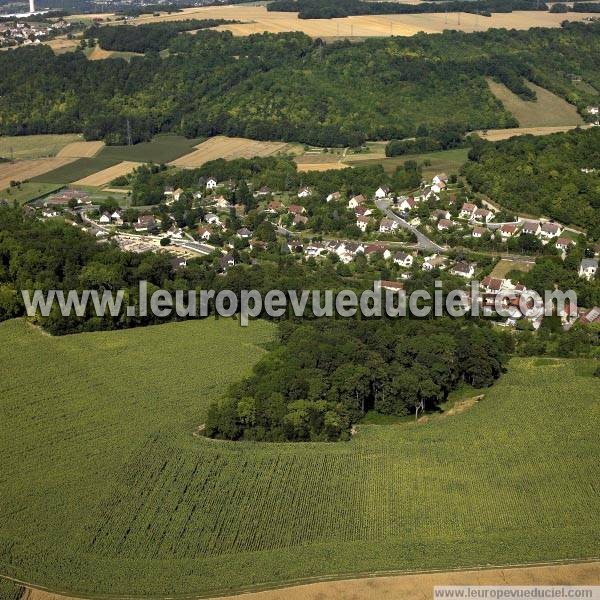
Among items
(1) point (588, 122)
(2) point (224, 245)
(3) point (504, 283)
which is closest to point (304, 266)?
(2) point (224, 245)

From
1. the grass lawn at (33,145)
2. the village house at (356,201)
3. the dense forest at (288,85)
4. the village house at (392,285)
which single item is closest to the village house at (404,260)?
the village house at (392,285)

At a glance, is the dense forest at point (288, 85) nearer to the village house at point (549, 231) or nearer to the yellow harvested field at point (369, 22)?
the yellow harvested field at point (369, 22)

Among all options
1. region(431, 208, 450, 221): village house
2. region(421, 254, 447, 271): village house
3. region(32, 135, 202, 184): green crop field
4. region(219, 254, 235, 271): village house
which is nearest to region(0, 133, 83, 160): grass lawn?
region(32, 135, 202, 184): green crop field

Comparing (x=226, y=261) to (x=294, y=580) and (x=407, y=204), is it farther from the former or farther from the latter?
(x=294, y=580)

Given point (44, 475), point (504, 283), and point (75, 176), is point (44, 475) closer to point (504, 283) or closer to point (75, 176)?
point (504, 283)

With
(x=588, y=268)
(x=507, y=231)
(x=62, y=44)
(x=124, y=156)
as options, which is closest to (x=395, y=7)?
(x=62, y=44)

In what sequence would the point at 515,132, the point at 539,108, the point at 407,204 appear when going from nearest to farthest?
the point at 407,204 → the point at 515,132 → the point at 539,108
